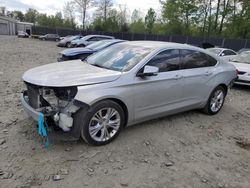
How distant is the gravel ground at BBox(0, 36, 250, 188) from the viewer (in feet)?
8.75

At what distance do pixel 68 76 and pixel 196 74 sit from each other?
8.18ft

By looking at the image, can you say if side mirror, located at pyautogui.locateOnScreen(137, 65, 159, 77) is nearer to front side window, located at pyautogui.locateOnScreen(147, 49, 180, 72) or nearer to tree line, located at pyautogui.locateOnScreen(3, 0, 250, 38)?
front side window, located at pyautogui.locateOnScreen(147, 49, 180, 72)

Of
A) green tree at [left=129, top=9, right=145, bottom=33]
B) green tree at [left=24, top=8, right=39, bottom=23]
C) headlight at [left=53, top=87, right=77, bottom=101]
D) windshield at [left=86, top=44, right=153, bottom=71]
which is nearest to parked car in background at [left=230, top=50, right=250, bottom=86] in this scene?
windshield at [left=86, top=44, right=153, bottom=71]

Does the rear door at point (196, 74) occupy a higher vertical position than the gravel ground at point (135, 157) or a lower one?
higher

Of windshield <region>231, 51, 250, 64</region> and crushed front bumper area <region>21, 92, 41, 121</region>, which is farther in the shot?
windshield <region>231, 51, 250, 64</region>

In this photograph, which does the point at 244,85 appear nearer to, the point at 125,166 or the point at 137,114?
the point at 137,114

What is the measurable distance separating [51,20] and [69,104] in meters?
70.3

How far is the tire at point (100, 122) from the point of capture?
119 inches

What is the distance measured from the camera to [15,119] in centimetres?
402

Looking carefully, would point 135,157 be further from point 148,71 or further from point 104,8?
point 104,8

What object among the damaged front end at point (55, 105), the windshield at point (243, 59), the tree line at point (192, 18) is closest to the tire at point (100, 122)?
the damaged front end at point (55, 105)

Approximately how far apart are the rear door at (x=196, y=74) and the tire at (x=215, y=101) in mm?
280

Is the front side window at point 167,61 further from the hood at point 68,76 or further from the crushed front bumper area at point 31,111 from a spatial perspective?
the crushed front bumper area at point 31,111

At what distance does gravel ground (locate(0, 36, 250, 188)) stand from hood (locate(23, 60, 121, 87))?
0.74 meters
